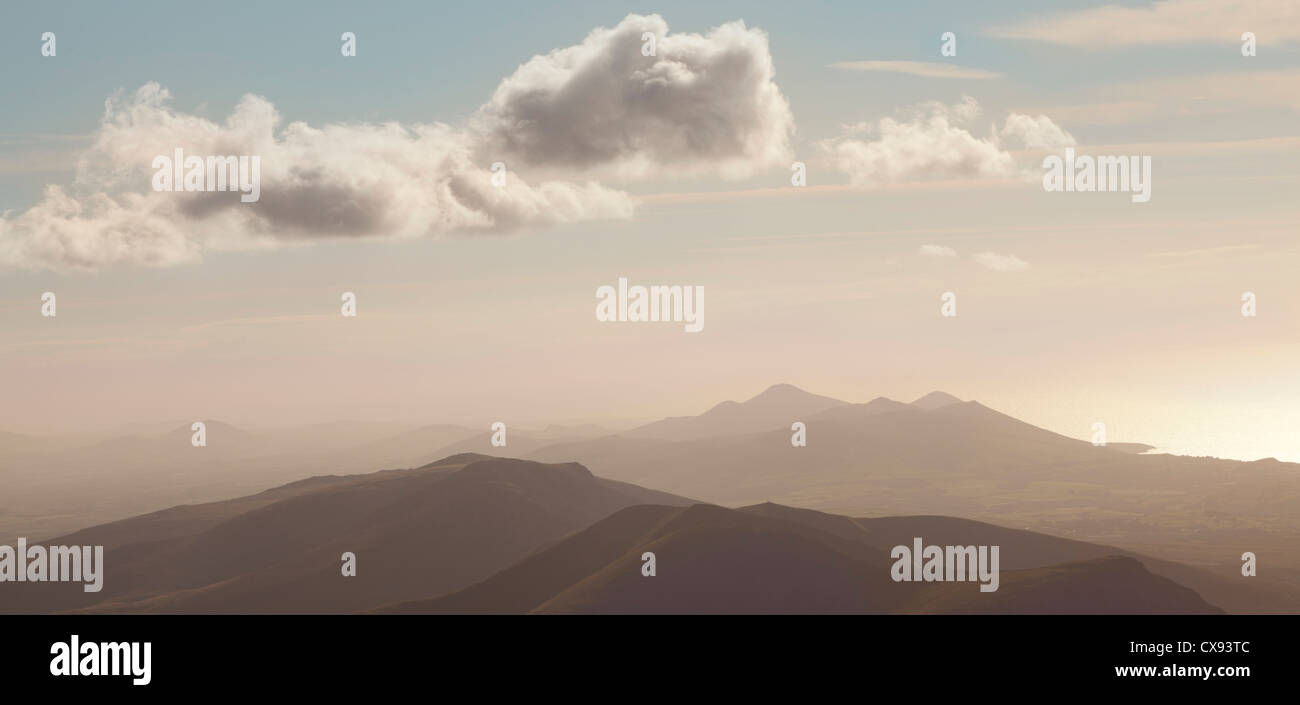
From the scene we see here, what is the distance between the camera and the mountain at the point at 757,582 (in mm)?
108812

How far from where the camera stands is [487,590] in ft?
500

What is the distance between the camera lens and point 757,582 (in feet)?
425

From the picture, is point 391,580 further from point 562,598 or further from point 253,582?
point 562,598

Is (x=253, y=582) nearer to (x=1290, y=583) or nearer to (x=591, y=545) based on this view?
(x=591, y=545)

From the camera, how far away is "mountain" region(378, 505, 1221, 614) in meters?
109

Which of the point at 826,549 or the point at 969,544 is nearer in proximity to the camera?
the point at 826,549
